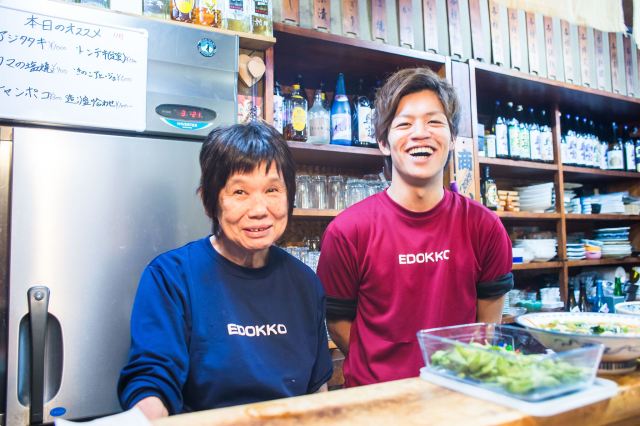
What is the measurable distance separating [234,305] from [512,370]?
2.20 ft

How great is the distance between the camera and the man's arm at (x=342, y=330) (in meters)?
1.58

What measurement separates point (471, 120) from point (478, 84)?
0.42 m

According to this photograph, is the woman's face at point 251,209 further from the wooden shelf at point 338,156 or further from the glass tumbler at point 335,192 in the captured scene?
the glass tumbler at point 335,192

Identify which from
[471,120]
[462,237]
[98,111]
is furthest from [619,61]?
[98,111]

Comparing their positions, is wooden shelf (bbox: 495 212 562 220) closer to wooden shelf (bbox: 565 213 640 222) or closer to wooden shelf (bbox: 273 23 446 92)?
wooden shelf (bbox: 565 213 640 222)

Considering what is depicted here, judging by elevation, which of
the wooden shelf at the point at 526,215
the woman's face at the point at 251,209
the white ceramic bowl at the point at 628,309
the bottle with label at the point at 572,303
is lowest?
the bottle with label at the point at 572,303

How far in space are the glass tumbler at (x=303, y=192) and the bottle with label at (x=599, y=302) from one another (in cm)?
226

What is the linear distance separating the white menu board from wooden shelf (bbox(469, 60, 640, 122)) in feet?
6.34

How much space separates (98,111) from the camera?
1.48 m

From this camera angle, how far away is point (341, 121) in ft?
7.79

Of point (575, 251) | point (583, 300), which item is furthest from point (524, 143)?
point (583, 300)

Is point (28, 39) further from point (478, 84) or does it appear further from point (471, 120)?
point (478, 84)

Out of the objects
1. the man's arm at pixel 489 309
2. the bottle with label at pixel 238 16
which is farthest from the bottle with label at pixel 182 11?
the man's arm at pixel 489 309

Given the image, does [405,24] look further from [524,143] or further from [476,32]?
[524,143]
